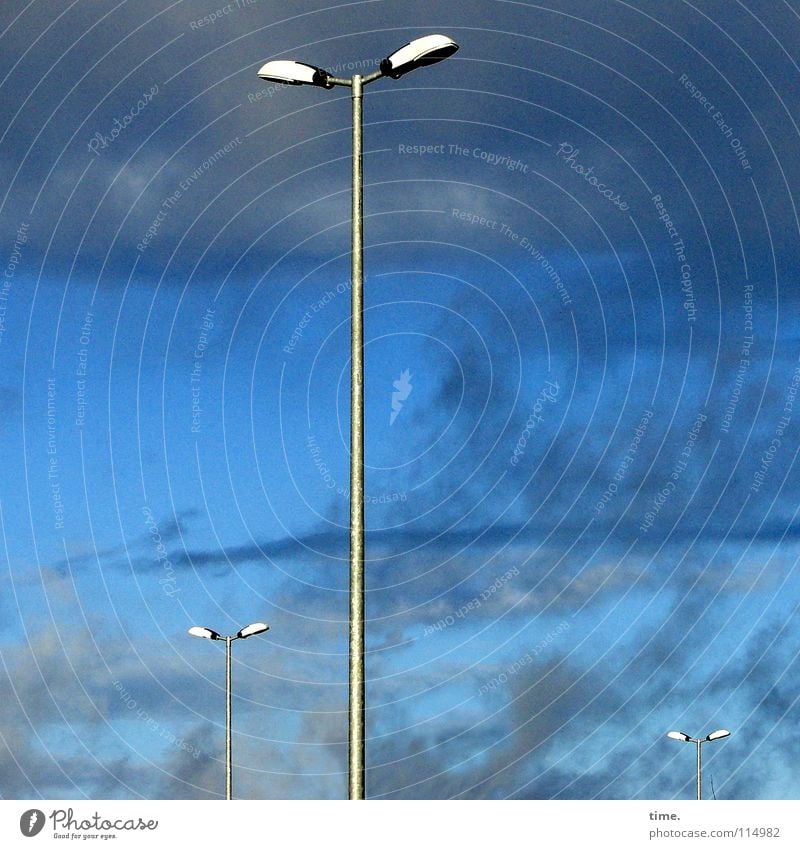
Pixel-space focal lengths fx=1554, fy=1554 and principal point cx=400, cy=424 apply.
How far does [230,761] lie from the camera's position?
4681 centimetres

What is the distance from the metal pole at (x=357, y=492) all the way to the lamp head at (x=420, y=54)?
0.79 m

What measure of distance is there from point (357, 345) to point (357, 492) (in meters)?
1.58

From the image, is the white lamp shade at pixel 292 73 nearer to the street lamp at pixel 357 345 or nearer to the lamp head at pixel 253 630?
the street lamp at pixel 357 345

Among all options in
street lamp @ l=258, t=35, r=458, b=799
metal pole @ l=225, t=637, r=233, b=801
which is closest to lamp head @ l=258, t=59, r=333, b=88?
street lamp @ l=258, t=35, r=458, b=799

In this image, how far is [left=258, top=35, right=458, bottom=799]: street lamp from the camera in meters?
15.0

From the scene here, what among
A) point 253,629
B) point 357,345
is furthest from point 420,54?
point 253,629

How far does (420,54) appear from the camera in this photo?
647 inches

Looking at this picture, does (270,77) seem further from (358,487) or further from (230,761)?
(230,761)

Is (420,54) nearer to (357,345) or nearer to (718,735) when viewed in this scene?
(357,345)
